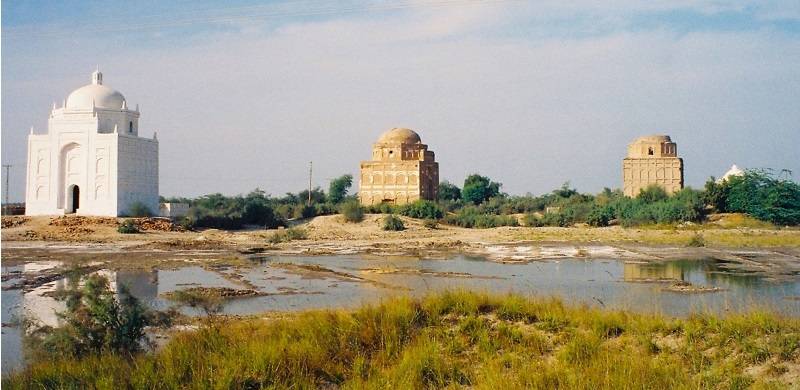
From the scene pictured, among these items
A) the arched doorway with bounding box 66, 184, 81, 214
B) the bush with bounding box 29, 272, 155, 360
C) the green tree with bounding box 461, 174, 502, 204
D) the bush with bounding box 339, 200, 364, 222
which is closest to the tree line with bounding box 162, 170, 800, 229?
the bush with bounding box 339, 200, 364, 222

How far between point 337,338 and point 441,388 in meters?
1.29

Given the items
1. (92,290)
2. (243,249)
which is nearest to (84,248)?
(243,249)

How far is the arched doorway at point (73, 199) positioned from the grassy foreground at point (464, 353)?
97.3 ft

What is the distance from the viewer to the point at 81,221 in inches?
1198

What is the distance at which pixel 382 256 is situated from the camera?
2262 cm

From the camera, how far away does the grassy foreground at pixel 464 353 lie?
5.69 meters

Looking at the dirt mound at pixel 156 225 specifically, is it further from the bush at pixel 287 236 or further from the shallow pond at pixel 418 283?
the shallow pond at pixel 418 283

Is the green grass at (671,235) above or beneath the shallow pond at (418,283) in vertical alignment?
above

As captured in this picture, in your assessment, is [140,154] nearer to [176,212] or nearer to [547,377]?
[176,212]

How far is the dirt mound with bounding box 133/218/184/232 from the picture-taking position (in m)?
30.6

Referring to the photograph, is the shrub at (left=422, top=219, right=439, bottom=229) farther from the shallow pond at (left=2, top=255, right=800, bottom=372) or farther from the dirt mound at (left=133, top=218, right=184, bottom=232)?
the shallow pond at (left=2, top=255, right=800, bottom=372)

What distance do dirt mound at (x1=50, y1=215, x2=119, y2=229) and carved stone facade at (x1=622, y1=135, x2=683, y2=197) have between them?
32680 millimetres

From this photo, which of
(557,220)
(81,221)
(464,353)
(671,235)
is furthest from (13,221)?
(464,353)

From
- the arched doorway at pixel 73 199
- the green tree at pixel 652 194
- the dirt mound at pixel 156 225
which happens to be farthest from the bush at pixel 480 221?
the arched doorway at pixel 73 199
